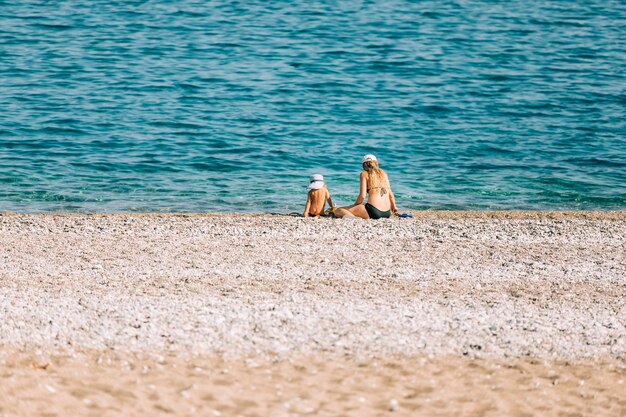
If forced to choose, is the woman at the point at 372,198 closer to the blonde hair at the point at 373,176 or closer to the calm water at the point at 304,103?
the blonde hair at the point at 373,176

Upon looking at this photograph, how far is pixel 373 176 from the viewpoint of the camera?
17.8 meters

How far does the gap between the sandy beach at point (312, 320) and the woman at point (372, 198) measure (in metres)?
1.42

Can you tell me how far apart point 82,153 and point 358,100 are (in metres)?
10.3

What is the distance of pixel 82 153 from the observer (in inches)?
984

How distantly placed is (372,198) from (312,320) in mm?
7041

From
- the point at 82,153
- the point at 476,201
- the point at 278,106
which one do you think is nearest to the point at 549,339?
the point at 476,201

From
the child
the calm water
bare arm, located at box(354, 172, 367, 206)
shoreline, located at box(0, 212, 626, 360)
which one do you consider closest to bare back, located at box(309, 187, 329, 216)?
the child

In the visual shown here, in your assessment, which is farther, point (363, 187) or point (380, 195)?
point (363, 187)

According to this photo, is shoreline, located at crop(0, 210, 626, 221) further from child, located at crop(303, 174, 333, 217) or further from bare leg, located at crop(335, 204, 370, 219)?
bare leg, located at crop(335, 204, 370, 219)

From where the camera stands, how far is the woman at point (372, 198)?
17484 millimetres

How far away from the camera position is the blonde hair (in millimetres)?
17734

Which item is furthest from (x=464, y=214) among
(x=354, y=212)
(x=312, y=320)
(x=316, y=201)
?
(x=312, y=320)

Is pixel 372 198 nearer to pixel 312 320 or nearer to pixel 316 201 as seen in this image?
pixel 316 201

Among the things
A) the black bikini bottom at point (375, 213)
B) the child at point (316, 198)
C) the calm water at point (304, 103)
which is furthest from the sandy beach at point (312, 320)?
the calm water at point (304, 103)
